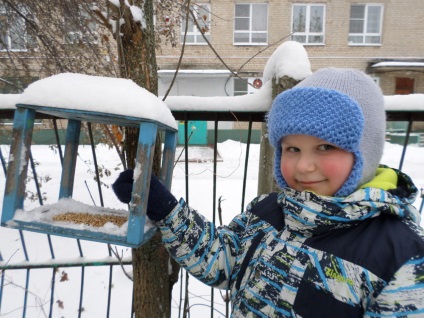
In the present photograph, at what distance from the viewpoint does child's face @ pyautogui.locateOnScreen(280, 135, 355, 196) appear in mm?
975

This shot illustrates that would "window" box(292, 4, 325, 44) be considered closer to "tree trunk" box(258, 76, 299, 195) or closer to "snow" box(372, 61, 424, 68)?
"snow" box(372, 61, 424, 68)

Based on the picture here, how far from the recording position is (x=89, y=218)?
47.7 inches

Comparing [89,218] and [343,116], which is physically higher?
[343,116]

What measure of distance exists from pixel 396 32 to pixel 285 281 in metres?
16.0

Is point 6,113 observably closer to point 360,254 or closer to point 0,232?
point 360,254

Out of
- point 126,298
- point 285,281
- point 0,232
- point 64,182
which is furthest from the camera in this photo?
point 0,232

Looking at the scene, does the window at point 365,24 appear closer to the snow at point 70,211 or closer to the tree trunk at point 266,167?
the tree trunk at point 266,167

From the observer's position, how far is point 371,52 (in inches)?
544

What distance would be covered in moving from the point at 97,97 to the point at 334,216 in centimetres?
→ 81

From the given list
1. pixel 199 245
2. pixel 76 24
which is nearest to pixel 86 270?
pixel 76 24

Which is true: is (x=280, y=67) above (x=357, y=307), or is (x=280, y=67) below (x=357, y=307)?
above

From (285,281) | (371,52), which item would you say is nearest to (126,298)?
(285,281)

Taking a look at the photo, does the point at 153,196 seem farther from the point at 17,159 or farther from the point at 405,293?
the point at 405,293

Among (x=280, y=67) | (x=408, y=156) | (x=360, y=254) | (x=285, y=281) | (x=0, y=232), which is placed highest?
(x=280, y=67)
